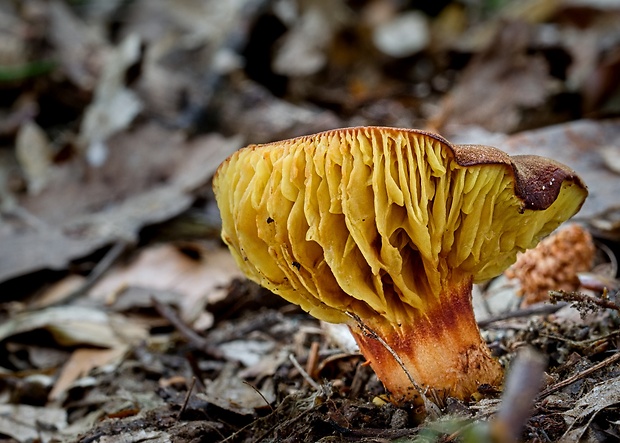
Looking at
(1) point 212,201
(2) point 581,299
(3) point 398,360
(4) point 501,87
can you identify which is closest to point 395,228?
(3) point 398,360

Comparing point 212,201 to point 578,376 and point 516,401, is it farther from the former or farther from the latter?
point 516,401

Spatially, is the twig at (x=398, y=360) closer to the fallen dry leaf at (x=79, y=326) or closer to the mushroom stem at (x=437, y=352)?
the mushroom stem at (x=437, y=352)

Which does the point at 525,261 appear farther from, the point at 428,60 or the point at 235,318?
the point at 428,60

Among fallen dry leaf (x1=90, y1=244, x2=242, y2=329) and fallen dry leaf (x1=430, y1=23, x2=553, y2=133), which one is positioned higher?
fallen dry leaf (x1=430, y1=23, x2=553, y2=133)

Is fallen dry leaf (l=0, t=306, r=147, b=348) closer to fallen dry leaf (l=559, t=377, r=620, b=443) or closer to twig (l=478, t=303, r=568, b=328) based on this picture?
twig (l=478, t=303, r=568, b=328)

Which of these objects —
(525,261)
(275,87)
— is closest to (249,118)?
(275,87)

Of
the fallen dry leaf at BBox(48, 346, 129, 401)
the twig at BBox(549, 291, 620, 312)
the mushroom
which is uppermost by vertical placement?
the mushroom

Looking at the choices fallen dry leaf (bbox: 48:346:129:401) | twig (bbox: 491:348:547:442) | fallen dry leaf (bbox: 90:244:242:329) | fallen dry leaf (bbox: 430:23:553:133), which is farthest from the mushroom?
fallen dry leaf (bbox: 430:23:553:133)
